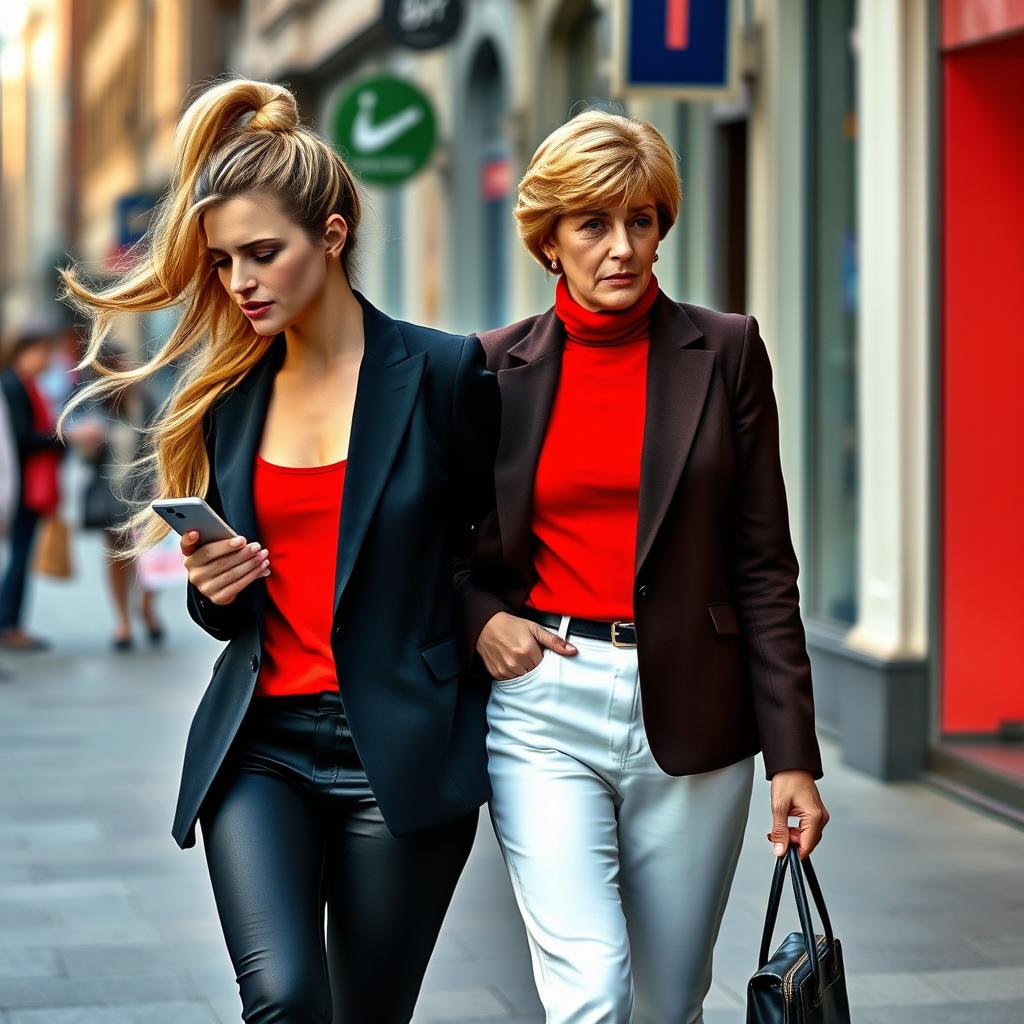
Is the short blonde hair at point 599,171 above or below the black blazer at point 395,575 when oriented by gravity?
above

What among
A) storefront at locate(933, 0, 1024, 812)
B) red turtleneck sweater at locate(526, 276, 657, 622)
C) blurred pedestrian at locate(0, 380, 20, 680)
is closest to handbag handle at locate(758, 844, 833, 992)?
red turtleneck sweater at locate(526, 276, 657, 622)

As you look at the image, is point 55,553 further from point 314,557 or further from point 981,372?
point 314,557

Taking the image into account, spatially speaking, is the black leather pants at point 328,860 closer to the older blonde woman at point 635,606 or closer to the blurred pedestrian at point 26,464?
the older blonde woman at point 635,606

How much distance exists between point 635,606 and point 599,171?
0.68m

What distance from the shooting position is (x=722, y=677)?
3328 mm

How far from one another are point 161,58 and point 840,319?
103 ft

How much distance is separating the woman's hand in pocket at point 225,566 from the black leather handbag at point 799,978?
0.92m

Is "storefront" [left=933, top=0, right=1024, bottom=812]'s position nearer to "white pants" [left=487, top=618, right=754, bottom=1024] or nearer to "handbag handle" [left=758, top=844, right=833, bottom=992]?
"white pants" [left=487, top=618, right=754, bottom=1024]

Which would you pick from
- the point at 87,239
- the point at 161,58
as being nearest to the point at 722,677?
the point at 161,58

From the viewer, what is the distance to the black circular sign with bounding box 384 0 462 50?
1395 centimetres

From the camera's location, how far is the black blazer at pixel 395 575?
10.6 ft

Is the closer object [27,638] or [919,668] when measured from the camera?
[919,668]

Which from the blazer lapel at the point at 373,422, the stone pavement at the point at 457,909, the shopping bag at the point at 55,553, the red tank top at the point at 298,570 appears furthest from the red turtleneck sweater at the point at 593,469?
the shopping bag at the point at 55,553

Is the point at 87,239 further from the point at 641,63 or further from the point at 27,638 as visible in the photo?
the point at 641,63
